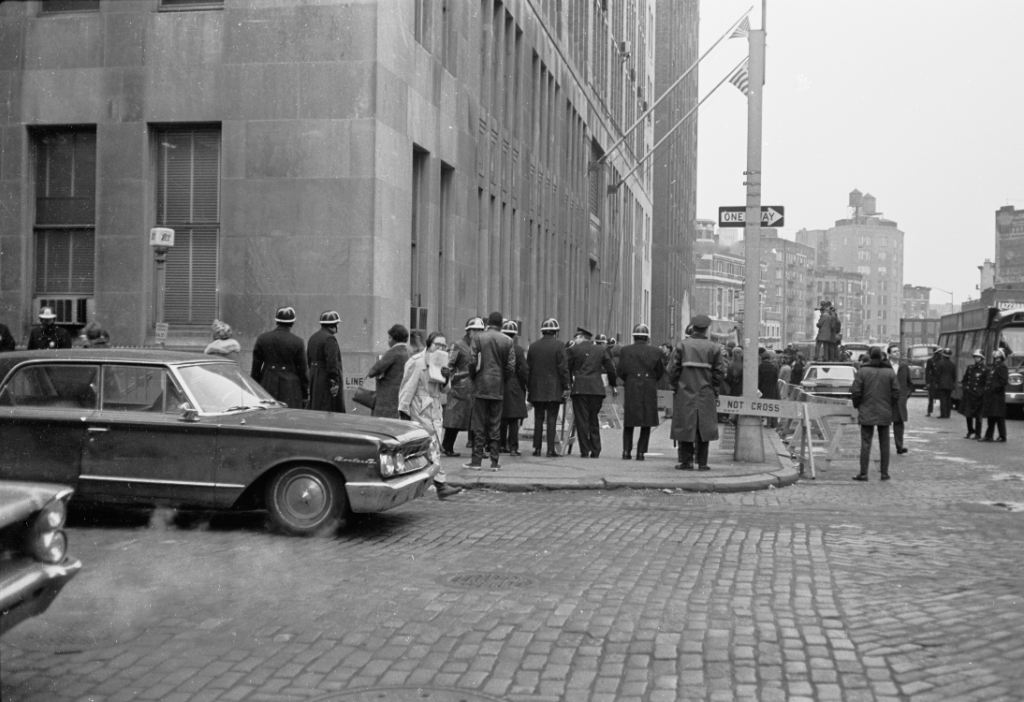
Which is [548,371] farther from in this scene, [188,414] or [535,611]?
[535,611]

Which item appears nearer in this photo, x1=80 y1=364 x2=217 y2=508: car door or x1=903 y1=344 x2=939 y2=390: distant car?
x1=80 y1=364 x2=217 y2=508: car door

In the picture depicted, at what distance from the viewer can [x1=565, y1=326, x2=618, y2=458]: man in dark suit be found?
618 inches

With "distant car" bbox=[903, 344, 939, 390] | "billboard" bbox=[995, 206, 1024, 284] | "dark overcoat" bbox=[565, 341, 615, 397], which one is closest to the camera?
"dark overcoat" bbox=[565, 341, 615, 397]

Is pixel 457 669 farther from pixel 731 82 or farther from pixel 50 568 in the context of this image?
pixel 731 82

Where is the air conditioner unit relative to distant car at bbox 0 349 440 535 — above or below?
above

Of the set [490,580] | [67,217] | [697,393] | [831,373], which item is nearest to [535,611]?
[490,580]

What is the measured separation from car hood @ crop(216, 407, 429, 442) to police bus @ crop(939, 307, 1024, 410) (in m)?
23.6

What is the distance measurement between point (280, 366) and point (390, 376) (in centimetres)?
130

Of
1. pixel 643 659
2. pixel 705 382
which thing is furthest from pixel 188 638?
pixel 705 382

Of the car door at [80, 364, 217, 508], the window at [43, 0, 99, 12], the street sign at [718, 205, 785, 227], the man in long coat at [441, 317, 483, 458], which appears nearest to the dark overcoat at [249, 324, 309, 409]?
the man in long coat at [441, 317, 483, 458]

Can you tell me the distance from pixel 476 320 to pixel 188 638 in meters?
8.24

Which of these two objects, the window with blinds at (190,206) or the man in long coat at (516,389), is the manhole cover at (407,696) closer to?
the man in long coat at (516,389)

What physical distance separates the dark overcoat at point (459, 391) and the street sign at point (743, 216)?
4.42 meters

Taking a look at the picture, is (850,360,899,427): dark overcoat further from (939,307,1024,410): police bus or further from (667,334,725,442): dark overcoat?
(939,307,1024,410): police bus
